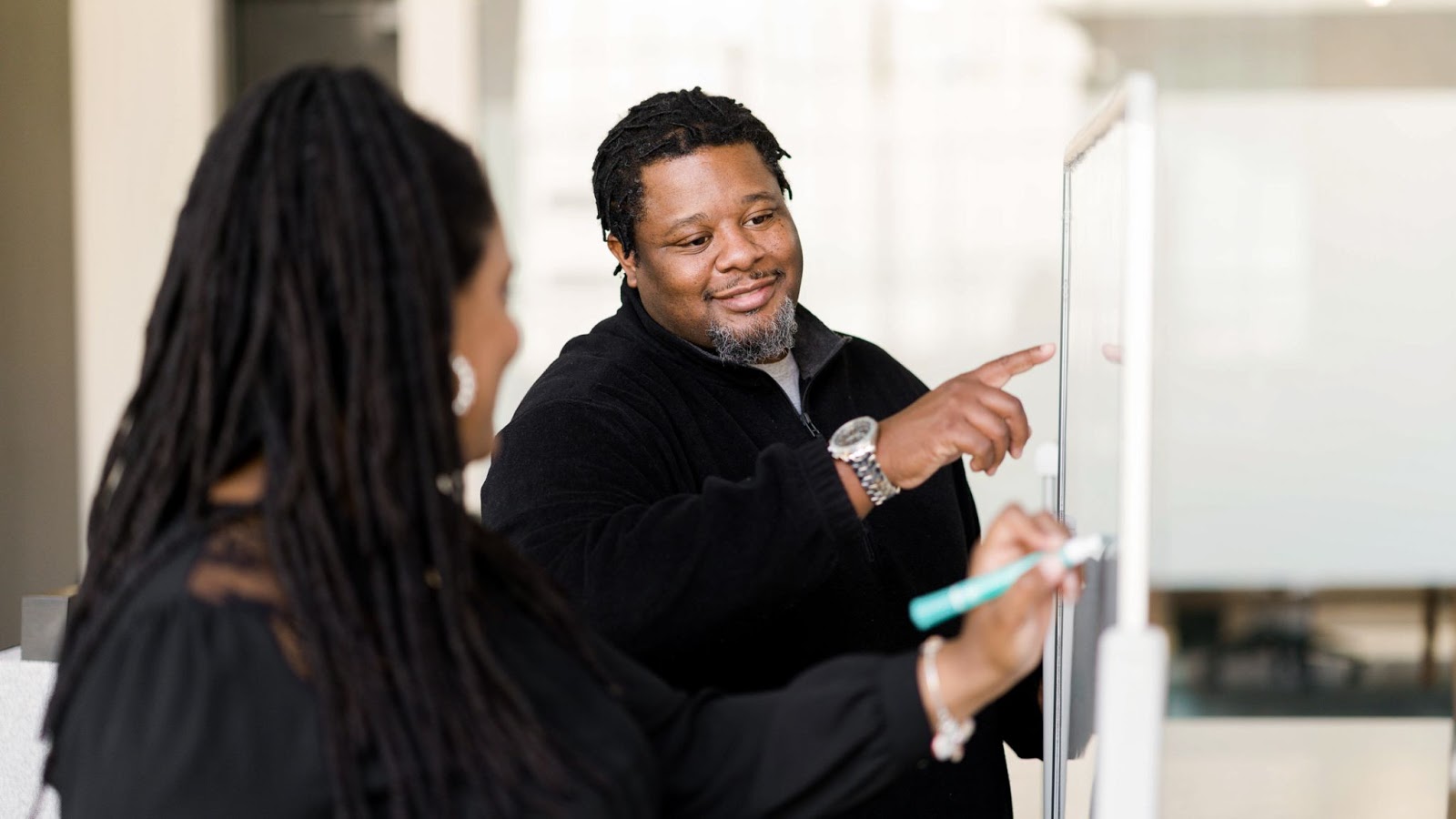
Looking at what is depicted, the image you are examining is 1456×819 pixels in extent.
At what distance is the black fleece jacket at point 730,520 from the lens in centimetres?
133

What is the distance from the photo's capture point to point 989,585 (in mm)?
1045

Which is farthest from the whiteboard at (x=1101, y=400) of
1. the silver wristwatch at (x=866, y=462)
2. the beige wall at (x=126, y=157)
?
the beige wall at (x=126, y=157)

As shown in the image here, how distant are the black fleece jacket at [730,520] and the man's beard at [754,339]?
23mm

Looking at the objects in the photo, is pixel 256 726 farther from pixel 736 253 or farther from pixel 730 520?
pixel 736 253

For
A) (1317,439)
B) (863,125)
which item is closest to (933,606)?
(863,125)

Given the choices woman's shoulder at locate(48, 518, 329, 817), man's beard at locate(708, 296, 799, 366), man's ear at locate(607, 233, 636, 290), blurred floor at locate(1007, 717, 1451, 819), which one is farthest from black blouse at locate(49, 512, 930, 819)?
blurred floor at locate(1007, 717, 1451, 819)

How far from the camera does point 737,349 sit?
1764 mm

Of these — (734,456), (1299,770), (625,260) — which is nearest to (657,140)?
(625,260)

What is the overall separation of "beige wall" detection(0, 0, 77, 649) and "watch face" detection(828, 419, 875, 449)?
283cm

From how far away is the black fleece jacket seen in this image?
1325 mm

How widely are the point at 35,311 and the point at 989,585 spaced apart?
127 inches

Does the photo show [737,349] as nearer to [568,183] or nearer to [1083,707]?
[1083,707]

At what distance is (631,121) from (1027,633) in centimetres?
105

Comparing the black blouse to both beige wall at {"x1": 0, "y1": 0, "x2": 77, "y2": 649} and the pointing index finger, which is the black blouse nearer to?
the pointing index finger
